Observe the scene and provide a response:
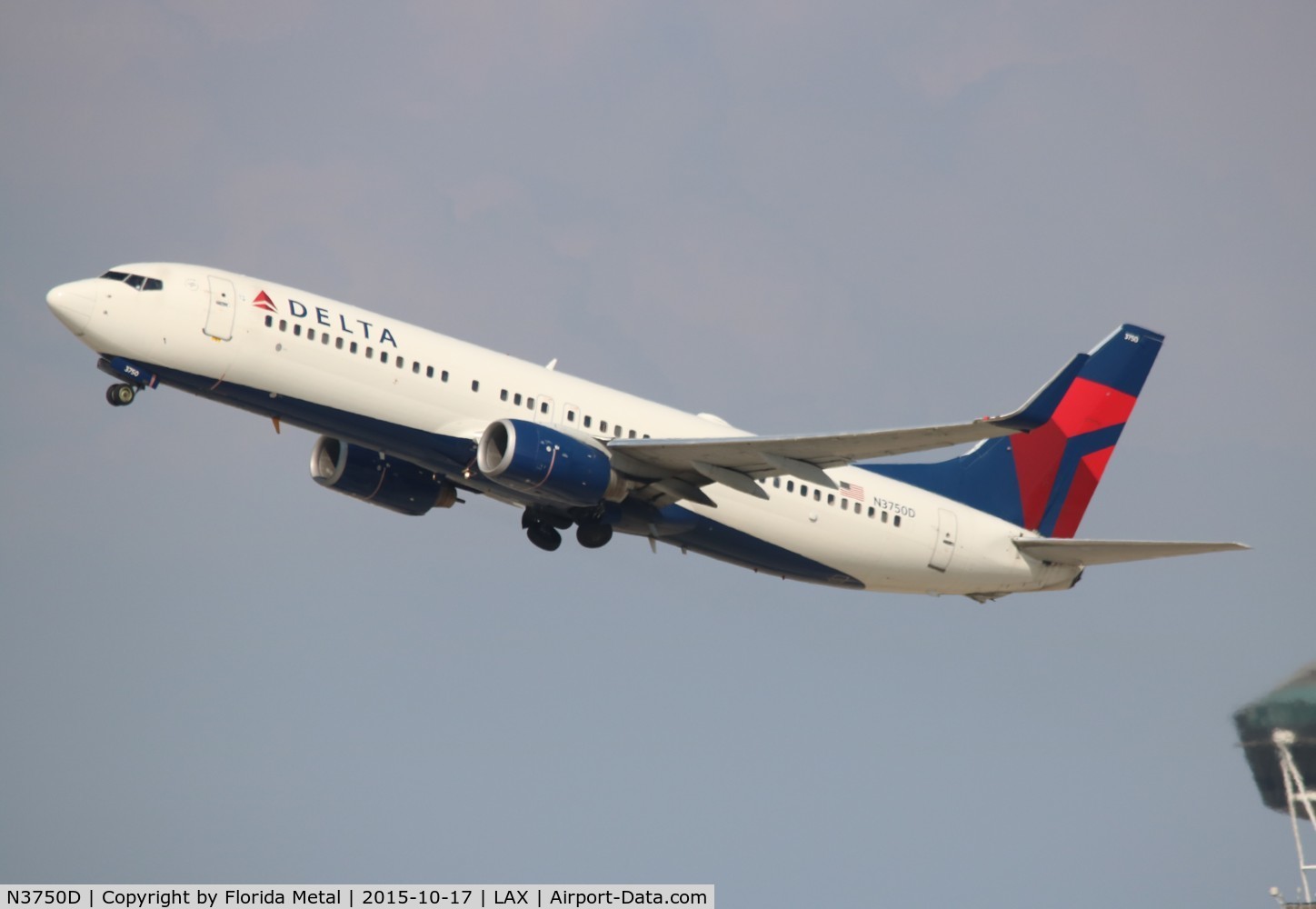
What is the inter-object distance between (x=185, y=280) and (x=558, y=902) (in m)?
16.6

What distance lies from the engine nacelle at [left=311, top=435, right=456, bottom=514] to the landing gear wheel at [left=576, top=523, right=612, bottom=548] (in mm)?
4535

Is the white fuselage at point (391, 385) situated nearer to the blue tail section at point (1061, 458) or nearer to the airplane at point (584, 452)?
the airplane at point (584, 452)

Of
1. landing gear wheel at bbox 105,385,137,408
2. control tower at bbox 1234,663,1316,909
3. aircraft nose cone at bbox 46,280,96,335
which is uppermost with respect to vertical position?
aircraft nose cone at bbox 46,280,96,335

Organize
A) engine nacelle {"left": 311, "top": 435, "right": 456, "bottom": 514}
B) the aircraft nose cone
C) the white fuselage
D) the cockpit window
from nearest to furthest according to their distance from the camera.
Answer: the aircraft nose cone, the white fuselage, the cockpit window, engine nacelle {"left": 311, "top": 435, "right": 456, "bottom": 514}

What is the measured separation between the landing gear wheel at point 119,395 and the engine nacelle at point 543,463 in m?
8.27

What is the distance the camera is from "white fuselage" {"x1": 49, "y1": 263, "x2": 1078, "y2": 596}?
123 ft

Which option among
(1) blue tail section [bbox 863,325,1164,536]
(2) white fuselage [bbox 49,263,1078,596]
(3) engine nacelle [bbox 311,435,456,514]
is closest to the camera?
(2) white fuselage [bbox 49,263,1078,596]

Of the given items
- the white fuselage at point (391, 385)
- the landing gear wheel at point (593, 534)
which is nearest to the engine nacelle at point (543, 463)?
the white fuselage at point (391, 385)

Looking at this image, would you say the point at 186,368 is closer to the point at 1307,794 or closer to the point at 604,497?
the point at 604,497

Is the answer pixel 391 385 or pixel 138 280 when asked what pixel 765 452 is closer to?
pixel 391 385

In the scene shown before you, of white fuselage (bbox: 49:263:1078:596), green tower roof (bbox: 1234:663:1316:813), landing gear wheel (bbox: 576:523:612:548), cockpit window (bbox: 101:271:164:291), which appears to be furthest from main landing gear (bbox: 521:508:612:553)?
green tower roof (bbox: 1234:663:1316:813)

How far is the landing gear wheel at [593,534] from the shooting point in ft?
138

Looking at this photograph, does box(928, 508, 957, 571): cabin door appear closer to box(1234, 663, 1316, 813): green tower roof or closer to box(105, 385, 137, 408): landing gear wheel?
box(1234, 663, 1316, 813): green tower roof

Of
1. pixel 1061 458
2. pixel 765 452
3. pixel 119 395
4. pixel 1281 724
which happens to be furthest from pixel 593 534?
pixel 1281 724
